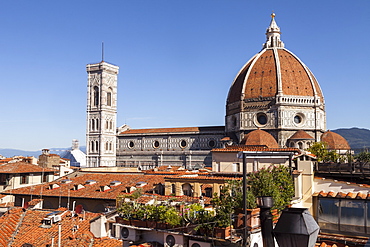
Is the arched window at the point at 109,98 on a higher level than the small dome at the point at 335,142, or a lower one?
higher

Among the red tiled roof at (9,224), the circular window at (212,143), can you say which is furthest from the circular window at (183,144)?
the red tiled roof at (9,224)

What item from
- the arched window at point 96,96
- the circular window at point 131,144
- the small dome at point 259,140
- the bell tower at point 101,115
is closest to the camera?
the small dome at point 259,140

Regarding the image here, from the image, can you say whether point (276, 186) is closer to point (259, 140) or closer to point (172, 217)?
point (172, 217)

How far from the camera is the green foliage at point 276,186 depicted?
29.8ft

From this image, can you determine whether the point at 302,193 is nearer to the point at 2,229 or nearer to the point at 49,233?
the point at 49,233

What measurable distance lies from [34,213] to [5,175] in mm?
12913

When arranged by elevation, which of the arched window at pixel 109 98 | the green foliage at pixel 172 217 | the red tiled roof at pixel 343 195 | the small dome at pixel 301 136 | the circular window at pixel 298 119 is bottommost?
the green foliage at pixel 172 217

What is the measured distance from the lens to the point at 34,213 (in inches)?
592

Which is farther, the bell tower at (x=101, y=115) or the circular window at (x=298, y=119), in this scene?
the bell tower at (x=101, y=115)

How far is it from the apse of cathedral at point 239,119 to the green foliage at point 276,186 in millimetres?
38080

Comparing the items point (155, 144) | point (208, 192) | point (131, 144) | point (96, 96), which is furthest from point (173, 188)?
point (96, 96)

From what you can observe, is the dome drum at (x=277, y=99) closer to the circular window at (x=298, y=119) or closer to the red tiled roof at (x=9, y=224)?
the circular window at (x=298, y=119)

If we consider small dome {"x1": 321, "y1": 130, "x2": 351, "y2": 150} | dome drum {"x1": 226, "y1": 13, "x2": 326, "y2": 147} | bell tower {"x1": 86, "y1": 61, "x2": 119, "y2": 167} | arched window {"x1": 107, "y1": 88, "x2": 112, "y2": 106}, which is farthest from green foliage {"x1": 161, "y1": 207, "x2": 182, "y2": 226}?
arched window {"x1": 107, "y1": 88, "x2": 112, "y2": 106}

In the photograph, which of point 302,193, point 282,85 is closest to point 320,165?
point 302,193
